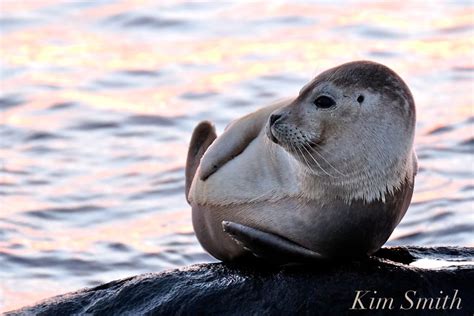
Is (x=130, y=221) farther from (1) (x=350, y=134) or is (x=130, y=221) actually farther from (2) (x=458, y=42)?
(2) (x=458, y=42)

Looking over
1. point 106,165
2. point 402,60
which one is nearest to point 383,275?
point 106,165

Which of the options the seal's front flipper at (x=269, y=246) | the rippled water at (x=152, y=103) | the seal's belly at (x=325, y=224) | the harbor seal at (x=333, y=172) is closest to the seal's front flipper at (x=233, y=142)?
the harbor seal at (x=333, y=172)

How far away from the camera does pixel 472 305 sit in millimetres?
6090

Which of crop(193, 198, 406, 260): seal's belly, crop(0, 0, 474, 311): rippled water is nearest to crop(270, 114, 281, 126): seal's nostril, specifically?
crop(193, 198, 406, 260): seal's belly

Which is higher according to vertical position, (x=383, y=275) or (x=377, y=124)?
(x=377, y=124)

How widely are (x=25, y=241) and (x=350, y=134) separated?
4073 millimetres

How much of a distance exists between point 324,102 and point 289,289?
919 millimetres

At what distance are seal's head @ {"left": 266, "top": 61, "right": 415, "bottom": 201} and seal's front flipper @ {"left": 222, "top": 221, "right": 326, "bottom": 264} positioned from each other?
36 centimetres

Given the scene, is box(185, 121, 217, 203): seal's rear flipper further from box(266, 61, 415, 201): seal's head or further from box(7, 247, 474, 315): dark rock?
box(266, 61, 415, 201): seal's head

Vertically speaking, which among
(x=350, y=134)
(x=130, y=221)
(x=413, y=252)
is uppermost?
(x=350, y=134)

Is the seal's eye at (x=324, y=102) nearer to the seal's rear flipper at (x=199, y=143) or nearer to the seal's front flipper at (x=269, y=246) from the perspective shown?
the seal's front flipper at (x=269, y=246)

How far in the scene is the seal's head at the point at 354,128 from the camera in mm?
6215

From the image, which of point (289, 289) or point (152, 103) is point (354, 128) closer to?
point (289, 289)

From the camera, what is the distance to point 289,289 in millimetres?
6227
